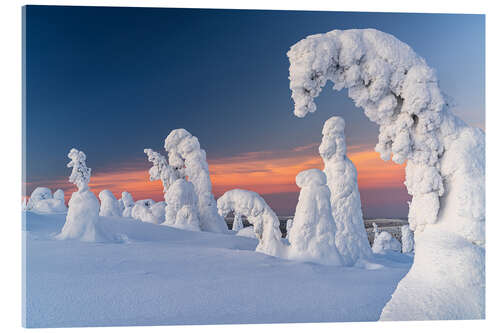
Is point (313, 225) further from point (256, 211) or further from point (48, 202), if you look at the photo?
point (48, 202)

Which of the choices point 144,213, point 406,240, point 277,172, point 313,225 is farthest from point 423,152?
point 144,213

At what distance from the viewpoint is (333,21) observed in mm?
7504

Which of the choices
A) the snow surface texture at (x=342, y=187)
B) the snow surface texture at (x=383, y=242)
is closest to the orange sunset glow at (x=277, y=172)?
the snow surface texture at (x=342, y=187)

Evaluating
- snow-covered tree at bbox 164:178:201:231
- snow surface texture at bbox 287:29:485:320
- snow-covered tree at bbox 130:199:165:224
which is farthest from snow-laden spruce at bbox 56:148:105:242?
snow-covered tree at bbox 130:199:165:224

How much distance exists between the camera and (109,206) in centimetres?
1652

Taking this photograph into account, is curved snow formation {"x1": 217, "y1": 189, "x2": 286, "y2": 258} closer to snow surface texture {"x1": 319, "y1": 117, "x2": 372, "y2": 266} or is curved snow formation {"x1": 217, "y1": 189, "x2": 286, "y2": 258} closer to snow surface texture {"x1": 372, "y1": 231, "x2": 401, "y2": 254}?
snow surface texture {"x1": 319, "y1": 117, "x2": 372, "y2": 266}

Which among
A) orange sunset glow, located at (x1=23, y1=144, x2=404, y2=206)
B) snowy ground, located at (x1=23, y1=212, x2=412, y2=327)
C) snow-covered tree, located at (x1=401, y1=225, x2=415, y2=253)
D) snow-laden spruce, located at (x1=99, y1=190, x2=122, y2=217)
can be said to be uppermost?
orange sunset glow, located at (x1=23, y1=144, x2=404, y2=206)

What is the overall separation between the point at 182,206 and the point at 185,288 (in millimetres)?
7092

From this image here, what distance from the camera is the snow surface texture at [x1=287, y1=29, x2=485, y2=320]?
4219mm

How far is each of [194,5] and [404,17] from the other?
11.2 feet

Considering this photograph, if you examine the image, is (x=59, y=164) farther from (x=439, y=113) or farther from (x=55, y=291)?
(x=439, y=113)

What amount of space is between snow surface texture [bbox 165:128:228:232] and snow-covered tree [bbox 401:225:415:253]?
5817 mm

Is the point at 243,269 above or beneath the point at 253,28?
beneath

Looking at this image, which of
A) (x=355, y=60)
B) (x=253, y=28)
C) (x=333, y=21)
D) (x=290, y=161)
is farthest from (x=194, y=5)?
(x=290, y=161)
